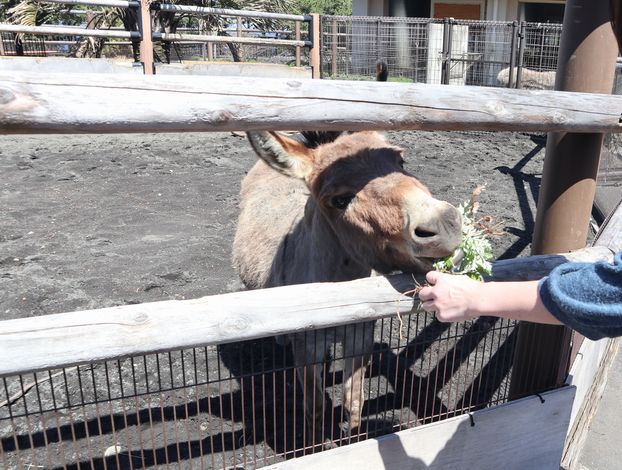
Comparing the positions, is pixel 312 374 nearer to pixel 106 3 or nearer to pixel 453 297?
pixel 453 297

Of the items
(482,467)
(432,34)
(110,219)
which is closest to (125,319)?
(482,467)

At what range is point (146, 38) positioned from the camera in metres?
12.0

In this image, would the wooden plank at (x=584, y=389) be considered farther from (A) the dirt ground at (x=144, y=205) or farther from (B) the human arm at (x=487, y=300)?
(A) the dirt ground at (x=144, y=205)

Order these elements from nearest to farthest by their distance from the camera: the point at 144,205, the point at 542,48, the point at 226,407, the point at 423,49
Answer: the point at 226,407
the point at 144,205
the point at 542,48
the point at 423,49

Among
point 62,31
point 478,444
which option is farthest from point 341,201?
point 62,31

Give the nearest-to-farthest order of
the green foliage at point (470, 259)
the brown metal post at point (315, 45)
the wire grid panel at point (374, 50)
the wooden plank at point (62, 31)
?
the green foliage at point (470, 259)
the wooden plank at point (62, 31)
the brown metal post at point (315, 45)
the wire grid panel at point (374, 50)

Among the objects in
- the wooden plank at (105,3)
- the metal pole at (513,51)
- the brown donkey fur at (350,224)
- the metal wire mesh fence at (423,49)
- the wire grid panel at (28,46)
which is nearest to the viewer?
the brown donkey fur at (350,224)

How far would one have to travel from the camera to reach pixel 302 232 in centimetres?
357

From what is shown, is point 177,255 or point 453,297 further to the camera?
point 177,255

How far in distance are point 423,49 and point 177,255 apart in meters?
13.0

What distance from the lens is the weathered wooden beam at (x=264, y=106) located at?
5.16 ft

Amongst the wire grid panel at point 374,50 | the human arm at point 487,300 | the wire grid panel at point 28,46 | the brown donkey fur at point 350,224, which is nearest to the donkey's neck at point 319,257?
the brown donkey fur at point 350,224

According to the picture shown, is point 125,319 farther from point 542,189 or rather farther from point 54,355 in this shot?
point 542,189

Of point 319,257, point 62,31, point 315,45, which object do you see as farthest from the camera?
point 315,45
